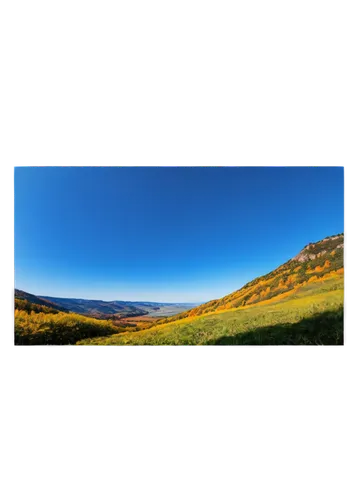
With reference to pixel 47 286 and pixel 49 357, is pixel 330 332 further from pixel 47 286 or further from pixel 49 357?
pixel 47 286

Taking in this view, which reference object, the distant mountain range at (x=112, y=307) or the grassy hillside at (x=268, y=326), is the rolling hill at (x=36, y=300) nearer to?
the distant mountain range at (x=112, y=307)

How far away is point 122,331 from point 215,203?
1.79 meters

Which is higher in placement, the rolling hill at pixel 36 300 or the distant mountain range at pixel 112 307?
the rolling hill at pixel 36 300

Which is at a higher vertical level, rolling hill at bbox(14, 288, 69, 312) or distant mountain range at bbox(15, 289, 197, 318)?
rolling hill at bbox(14, 288, 69, 312)

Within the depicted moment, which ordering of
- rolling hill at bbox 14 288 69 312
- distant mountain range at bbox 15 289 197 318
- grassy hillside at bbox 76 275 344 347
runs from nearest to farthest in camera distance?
grassy hillside at bbox 76 275 344 347
rolling hill at bbox 14 288 69 312
distant mountain range at bbox 15 289 197 318

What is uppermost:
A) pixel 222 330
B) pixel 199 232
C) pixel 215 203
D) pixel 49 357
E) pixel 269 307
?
pixel 215 203

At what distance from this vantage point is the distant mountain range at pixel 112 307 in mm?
2760

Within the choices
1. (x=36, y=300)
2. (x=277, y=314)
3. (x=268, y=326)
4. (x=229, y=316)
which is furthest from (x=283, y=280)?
(x=36, y=300)

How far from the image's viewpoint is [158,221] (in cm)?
283

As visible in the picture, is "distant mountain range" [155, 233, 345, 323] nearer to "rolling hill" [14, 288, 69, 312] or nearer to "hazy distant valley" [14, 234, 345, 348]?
"hazy distant valley" [14, 234, 345, 348]

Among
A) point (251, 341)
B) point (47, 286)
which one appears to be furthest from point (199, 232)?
point (47, 286)

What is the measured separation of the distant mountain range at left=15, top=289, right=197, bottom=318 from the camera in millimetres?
2760

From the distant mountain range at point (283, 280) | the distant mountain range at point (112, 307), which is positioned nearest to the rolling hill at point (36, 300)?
the distant mountain range at point (112, 307)

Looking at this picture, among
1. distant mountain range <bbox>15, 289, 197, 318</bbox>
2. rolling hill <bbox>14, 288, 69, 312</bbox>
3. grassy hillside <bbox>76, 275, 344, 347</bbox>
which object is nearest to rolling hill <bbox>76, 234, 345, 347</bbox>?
grassy hillside <bbox>76, 275, 344, 347</bbox>
